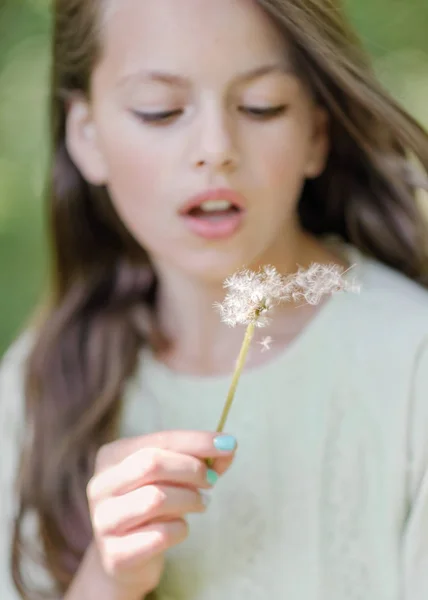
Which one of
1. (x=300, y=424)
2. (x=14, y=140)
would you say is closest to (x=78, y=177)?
(x=14, y=140)

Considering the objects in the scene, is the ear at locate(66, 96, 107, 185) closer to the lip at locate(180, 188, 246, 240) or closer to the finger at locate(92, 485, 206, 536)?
the lip at locate(180, 188, 246, 240)

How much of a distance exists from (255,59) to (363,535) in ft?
1.08

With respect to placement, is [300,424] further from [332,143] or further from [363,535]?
[332,143]

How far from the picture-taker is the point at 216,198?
1.77ft

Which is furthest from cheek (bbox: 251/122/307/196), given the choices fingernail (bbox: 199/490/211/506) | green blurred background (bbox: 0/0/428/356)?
fingernail (bbox: 199/490/211/506)

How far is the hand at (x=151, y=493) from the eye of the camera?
478 millimetres

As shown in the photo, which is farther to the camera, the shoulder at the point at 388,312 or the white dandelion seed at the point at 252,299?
the shoulder at the point at 388,312

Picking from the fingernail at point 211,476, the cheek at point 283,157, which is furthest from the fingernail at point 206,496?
the cheek at point 283,157

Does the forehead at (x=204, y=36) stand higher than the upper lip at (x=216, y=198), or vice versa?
the forehead at (x=204, y=36)

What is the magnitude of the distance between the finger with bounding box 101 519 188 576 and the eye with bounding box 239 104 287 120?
0.27 metres

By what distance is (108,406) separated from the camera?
2.10 ft

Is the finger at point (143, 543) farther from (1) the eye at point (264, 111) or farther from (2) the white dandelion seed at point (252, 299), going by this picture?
(1) the eye at point (264, 111)

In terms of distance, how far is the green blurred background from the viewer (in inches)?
26.4

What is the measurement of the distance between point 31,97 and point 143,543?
453 millimetres
